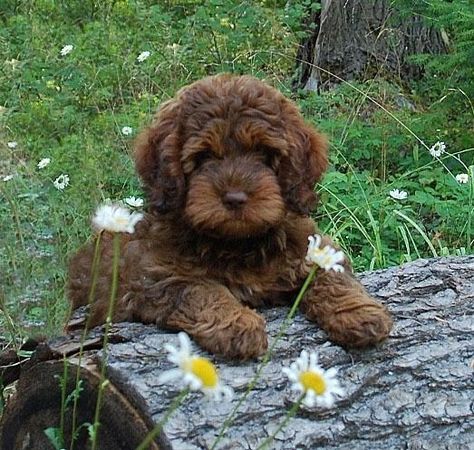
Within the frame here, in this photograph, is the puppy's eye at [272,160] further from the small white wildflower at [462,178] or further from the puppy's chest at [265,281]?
the small white wildflower at [462,178]

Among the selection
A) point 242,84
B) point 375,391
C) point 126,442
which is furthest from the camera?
point 242,84

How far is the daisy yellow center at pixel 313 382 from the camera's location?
91.4 inches

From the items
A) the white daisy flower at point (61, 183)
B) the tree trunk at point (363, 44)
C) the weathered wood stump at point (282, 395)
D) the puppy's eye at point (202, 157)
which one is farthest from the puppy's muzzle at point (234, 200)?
the tree trunk at point (363, 44)

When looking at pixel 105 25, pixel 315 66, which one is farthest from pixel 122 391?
pixel 105 25

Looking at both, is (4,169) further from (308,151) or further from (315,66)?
(315,66)

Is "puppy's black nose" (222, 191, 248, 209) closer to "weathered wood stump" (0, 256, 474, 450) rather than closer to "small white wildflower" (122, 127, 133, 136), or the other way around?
"weathered wood stump" (0, 256, 474, 450)

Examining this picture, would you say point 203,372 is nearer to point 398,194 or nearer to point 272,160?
point 272,160

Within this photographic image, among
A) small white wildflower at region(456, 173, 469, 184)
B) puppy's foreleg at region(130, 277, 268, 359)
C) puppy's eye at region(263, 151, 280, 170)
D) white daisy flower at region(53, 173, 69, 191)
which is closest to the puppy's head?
puppy's eye at region(263, 151, 280, 170)

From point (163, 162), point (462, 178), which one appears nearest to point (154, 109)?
point (462, 178)

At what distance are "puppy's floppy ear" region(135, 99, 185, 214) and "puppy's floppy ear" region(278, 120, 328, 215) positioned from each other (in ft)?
1.24

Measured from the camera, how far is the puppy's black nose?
11.6ft

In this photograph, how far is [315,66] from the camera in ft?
28.3

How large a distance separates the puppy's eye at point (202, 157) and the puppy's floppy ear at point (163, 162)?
7 cm

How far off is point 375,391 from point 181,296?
0.75 m
